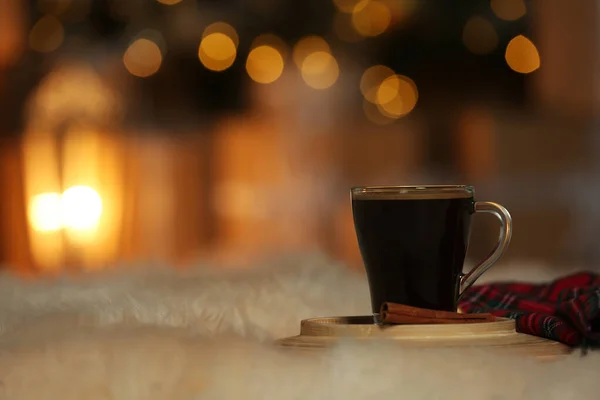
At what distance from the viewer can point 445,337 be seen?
454 mm

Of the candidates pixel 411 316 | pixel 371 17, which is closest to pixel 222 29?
pixel 371 17

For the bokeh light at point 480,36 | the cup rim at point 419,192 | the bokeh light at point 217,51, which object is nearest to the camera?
the cup rim at point 419,192

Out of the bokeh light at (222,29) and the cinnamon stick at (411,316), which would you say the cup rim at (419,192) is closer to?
the cinnamon stick at (411,316)

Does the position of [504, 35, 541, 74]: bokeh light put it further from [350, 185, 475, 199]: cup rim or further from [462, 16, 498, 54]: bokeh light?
[350, 185, 475, 199]: cup rim

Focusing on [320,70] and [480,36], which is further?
[320,70]

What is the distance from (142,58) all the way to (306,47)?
0.46 meters

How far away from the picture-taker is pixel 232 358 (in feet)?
1.39

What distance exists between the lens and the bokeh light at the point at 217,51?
8.75 feet

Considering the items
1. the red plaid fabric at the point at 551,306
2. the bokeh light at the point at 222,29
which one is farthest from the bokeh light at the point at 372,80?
the red plaid fabric at the point at 551,306

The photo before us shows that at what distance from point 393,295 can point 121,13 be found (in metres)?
2.31

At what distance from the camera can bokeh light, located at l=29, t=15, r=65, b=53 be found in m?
2.74

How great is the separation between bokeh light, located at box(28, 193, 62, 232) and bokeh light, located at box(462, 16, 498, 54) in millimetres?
1193

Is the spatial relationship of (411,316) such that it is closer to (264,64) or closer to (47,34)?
(264,64)

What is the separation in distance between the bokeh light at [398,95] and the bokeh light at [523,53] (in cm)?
27
